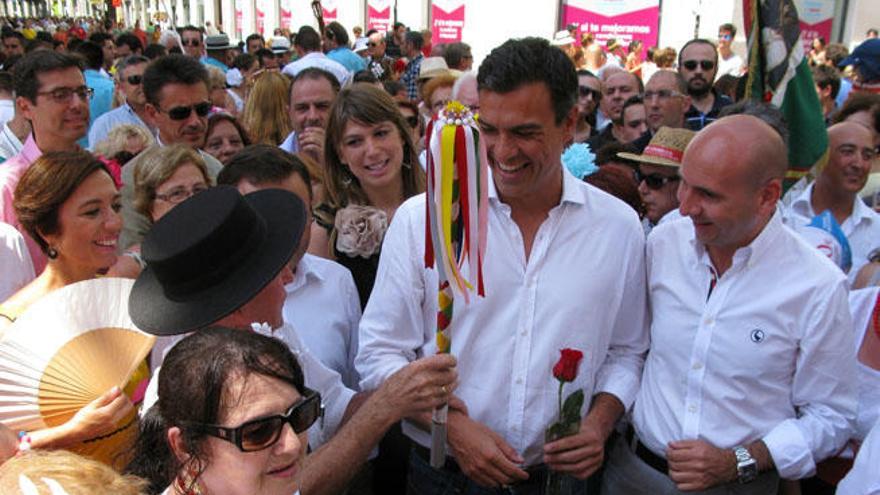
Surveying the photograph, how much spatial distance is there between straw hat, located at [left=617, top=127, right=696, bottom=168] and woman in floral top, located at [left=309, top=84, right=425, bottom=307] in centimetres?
119

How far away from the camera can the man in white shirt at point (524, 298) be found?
7.67 ft

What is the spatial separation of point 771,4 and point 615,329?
85.4 inches

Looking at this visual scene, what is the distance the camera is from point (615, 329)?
8.39ft

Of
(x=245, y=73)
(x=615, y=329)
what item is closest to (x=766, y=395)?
(x=615, y=329)

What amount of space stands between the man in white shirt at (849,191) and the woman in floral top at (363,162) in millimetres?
2100

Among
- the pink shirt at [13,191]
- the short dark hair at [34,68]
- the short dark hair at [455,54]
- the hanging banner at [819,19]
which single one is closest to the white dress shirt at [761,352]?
the pink shirt at [13,191]

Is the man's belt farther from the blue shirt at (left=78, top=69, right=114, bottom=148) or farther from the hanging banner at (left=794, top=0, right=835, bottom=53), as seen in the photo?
the hanging banner at (left=794, top=0, right=835, bottom=53)

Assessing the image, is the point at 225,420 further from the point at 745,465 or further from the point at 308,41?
the point at 308,41

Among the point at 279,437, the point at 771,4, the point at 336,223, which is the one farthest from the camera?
the point at 771,4

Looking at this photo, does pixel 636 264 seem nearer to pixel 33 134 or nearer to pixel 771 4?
pixel 771 4

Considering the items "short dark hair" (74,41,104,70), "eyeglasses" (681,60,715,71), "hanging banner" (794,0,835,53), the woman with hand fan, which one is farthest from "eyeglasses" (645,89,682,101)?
"hanging banner" (794,0,835,53)

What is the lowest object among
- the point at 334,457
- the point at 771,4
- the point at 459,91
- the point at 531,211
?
the point at 334,457

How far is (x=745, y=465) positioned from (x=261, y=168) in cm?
202

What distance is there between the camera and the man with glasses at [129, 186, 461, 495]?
1995mm
